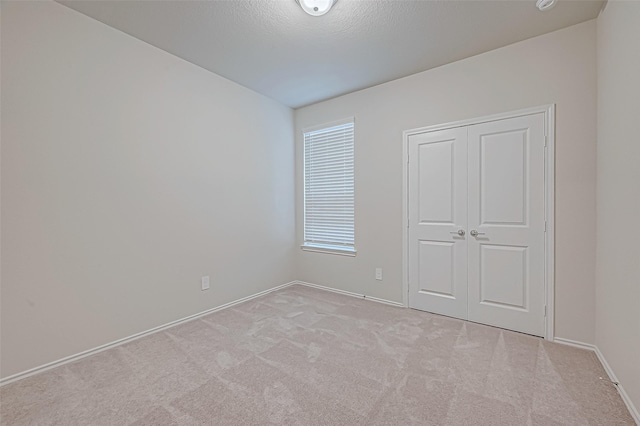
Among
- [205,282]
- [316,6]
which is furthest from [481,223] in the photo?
[205,282]

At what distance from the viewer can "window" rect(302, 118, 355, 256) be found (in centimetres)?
370

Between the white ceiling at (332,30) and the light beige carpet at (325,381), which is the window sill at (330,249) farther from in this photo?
the white ceiling at (332,30)

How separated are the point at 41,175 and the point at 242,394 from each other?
82.2 inches

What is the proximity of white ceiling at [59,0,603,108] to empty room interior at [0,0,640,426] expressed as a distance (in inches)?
0.9

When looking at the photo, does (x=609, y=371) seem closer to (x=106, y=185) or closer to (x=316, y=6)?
(x=316, y=6)

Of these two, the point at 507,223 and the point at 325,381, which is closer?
the point at 325,381

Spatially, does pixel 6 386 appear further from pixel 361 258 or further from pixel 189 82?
pixel 361 258

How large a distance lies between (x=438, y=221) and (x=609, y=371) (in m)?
1.64

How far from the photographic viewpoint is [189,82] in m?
2.87

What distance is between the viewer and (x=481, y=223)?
2.73 meters

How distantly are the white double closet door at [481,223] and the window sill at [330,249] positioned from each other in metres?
0.80

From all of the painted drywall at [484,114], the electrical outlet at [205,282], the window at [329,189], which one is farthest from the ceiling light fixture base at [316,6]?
the electrical outlet at [205,282]

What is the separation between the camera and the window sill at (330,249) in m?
3.67

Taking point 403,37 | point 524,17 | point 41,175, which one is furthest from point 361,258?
point 41,175
